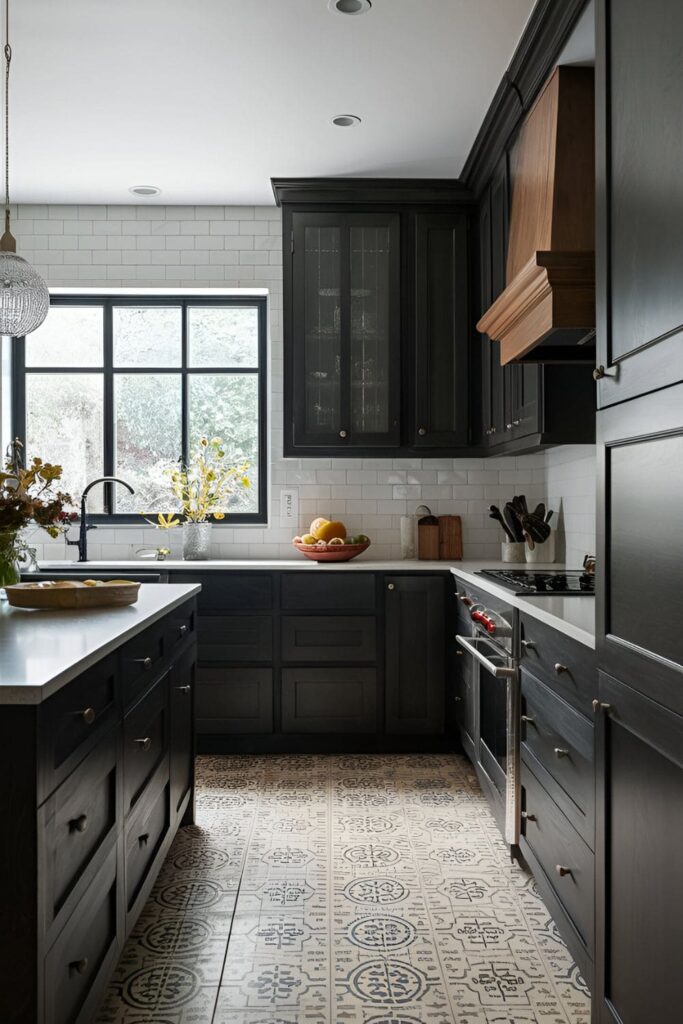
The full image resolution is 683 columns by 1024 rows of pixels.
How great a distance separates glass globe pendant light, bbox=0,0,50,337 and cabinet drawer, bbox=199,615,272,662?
1.70m

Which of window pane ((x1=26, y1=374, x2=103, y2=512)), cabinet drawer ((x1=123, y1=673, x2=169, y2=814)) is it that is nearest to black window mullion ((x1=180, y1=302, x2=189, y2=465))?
window pane ((x1=26, y1=374, x2=103, y2=512))

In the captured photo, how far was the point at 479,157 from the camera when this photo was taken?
3.98 meters

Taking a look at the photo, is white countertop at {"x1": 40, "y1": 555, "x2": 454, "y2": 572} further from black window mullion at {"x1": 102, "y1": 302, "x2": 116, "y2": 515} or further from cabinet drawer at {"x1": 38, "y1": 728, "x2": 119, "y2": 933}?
cabinet drawer at {"x1": 38, "y1": 728, "x2": 119, "y2": 933}

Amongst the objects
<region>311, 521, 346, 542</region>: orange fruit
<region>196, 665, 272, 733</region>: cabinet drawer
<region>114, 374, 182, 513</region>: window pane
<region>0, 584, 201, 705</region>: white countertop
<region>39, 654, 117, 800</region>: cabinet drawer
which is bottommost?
<region>196, 665, 272, 733</region>: cabinet drawer

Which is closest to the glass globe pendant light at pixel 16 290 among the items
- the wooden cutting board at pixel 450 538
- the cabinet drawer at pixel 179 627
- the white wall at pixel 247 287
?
the cabinet drawer at pixel 179 627

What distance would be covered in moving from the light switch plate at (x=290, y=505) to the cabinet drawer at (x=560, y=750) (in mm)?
2265

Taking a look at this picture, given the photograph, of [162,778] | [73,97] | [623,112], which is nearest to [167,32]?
[73,97]

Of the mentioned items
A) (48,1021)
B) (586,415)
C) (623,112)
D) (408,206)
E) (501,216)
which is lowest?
(48,1021)

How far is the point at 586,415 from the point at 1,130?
2901mm

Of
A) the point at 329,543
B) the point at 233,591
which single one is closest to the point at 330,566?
the point at 329,543

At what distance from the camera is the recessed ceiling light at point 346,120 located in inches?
142

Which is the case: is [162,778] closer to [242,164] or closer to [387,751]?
[387,751]

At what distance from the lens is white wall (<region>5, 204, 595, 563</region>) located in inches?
187

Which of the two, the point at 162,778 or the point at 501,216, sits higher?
the point at 501,216
